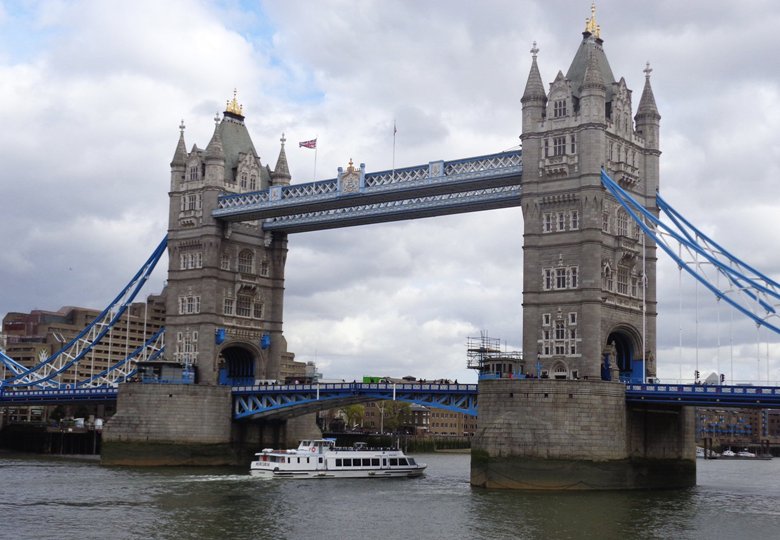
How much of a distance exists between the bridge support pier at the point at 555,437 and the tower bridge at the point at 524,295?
9 cm

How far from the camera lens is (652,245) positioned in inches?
3177

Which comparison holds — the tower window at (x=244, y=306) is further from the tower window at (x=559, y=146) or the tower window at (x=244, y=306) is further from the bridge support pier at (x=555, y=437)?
the tower window at (x=559, y=146)

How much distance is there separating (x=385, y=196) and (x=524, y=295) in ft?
51.6

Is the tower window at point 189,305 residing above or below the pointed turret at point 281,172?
below

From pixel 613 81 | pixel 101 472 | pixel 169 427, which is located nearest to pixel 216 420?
pixel 169 427

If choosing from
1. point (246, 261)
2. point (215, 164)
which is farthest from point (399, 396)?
point (215, 164)

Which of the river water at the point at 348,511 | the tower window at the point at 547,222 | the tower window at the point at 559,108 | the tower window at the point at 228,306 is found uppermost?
the tower window at the point at 559,108

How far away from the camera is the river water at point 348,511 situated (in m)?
50.8

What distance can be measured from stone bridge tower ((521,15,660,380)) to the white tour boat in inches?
652

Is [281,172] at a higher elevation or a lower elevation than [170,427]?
higher

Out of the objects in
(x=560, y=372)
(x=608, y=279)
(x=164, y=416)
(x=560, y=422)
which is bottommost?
(x=164, y=416)

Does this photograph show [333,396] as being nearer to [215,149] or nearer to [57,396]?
[215,149]

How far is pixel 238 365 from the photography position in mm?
102688

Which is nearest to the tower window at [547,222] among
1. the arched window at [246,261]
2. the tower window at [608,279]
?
the tower window at [608,279]
